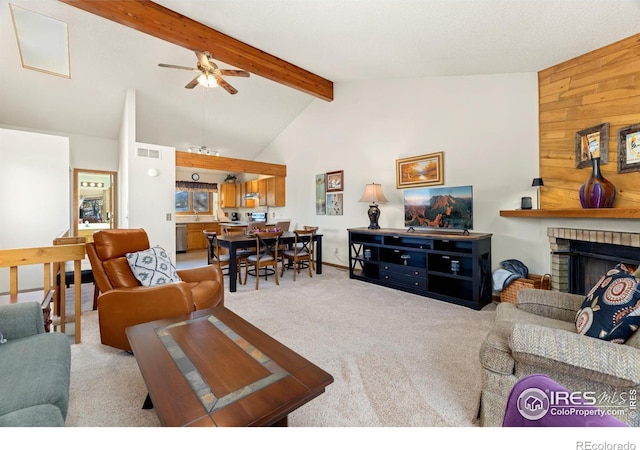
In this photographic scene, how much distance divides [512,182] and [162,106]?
600 centimetres

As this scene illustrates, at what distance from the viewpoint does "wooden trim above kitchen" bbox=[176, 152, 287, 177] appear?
17.7ft

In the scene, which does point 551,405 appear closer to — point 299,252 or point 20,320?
point 20,320

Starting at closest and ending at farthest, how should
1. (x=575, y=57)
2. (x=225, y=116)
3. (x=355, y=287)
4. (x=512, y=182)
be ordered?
(x=575, y=57)
(x=512, y=182)
(x=355, y=287)
(x=225, y=116)

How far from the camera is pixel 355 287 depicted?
4.18 m

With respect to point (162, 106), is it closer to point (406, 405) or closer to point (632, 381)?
point (406, 405)

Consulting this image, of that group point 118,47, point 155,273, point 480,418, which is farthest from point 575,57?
point 118,47

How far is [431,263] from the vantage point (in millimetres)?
3807

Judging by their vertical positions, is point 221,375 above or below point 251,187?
below

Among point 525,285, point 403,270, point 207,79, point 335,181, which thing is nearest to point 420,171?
point 403,270

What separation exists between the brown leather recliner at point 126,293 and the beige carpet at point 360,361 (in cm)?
30

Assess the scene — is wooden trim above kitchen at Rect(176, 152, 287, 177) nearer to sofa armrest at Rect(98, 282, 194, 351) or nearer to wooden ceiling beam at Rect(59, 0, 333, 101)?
wooden ceiling beam at Rect(59, 0, 333, 101)

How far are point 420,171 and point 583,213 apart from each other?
2.12 meters

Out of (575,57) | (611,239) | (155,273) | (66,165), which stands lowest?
(155,273)
